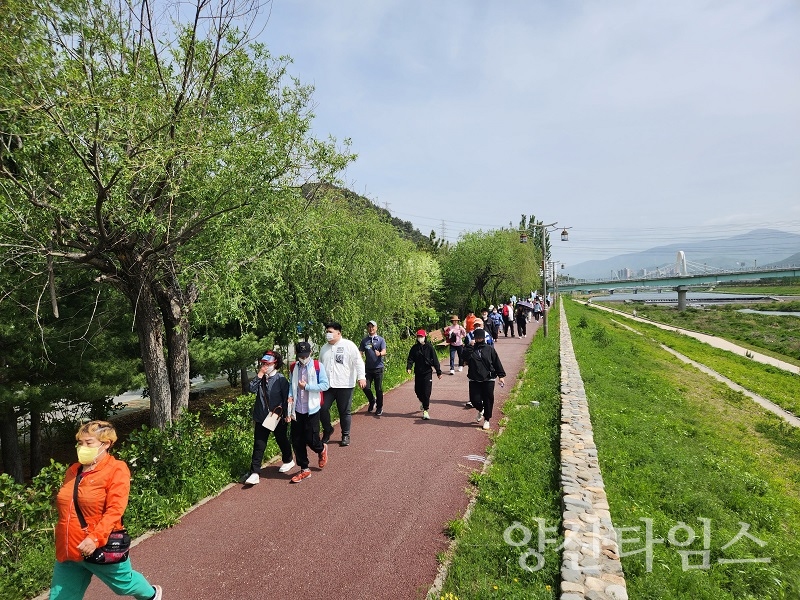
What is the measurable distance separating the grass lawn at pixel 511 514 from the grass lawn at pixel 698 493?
73 centimetres

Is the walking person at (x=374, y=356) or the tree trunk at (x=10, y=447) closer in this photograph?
the walking person at (x=374, y=356)

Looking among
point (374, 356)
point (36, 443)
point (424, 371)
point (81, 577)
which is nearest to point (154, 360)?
point (374, 356)

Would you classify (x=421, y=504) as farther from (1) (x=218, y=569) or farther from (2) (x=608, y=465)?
(2) (x=608, y=465)

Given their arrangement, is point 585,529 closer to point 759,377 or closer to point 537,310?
point 759,377

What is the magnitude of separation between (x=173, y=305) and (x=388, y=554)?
19.1 ft

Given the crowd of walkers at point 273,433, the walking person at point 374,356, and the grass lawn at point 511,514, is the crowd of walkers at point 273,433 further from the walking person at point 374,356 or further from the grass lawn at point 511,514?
the grass lawn at point 511,514

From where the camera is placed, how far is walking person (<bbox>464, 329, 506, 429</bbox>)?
7605 mm

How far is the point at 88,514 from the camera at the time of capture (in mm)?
2900

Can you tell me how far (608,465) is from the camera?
6.20m

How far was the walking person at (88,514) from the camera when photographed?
2857 millimetres

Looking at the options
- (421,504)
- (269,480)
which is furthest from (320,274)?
(421,504)

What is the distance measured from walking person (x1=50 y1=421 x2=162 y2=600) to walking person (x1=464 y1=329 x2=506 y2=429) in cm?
560

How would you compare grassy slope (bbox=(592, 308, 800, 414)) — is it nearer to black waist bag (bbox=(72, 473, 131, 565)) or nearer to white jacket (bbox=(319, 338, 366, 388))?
white jacket (bbox=(319, 338, 366, 388))

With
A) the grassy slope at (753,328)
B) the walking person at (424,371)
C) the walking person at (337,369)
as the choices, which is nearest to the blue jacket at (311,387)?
the walking person at (337,369)
